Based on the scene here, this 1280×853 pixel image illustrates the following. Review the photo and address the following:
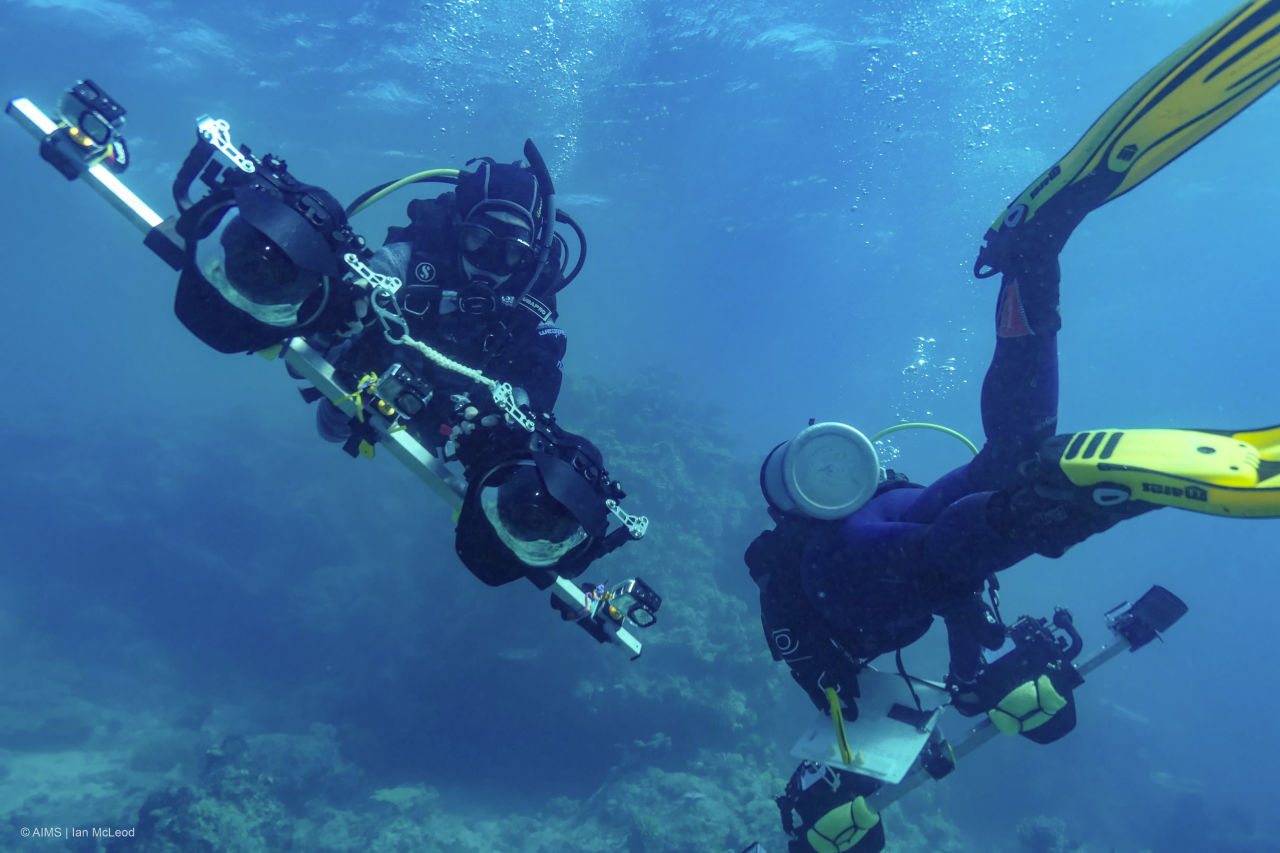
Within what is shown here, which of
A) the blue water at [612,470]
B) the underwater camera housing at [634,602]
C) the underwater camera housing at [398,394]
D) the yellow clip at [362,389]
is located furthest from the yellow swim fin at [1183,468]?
the blue water at [612,470]

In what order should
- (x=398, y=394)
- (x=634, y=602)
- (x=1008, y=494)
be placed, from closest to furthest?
(x=1008, y=494)
(x=398, y=394)
(x=634, y=602)

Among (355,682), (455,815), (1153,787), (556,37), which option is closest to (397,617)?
(355,682)

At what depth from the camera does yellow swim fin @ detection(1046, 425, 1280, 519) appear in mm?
1779

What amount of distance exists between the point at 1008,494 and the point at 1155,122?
6.56ft

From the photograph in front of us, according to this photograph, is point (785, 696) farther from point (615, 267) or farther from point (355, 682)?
point (615, 267)

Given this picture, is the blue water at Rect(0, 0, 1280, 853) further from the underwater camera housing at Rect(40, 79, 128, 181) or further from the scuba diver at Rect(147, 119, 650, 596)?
the underwater camera housing at Rect(40, 79, 128, 181)

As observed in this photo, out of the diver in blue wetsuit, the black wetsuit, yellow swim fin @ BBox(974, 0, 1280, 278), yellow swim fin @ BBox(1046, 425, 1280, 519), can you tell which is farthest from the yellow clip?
yellow swim fin @ BBox(974, 0, 1280, 278)

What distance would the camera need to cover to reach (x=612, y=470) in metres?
16.9

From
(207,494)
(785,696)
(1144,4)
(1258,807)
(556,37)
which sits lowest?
(1258,807)

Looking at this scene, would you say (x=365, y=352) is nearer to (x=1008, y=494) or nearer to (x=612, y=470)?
(x=1008, y=494)

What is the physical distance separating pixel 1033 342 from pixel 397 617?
14753 mm

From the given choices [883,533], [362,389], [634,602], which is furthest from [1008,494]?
[362,389]

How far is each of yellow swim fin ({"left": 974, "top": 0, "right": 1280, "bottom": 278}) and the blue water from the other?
1031 centimetres

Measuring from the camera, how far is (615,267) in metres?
56.3
